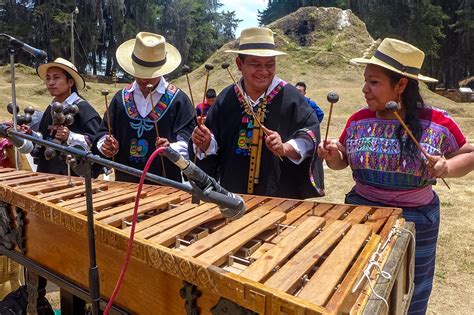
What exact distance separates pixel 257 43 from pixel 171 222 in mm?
1504

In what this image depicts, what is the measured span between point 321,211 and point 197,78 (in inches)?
833

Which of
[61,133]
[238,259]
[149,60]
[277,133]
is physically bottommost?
[238,259]

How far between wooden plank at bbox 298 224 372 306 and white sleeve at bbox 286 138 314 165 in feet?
3.29

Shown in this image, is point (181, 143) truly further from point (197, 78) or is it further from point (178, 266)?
point (197, 78)

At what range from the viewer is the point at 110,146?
10.6 ft

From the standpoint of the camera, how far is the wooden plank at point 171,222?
187cm

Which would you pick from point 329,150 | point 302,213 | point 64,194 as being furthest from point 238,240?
point 64,194

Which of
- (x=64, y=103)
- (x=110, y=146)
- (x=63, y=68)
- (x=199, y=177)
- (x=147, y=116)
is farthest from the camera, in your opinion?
(x=63, y=68)

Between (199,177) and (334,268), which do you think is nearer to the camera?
(199,177)

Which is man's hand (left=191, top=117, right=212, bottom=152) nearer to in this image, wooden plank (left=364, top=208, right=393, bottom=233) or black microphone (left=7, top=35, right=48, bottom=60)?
black microphone (left=7, top=35, right=48, bottom=60)

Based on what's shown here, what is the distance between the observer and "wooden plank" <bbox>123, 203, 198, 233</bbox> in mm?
1949

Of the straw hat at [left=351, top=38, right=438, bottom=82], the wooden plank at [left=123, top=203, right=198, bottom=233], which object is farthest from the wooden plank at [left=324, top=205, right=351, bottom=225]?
the straw hat at [left=351, top=38, right=438, bottom=82]

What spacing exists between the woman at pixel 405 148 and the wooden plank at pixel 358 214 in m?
0.29

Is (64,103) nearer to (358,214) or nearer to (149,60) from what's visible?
(149,60)
